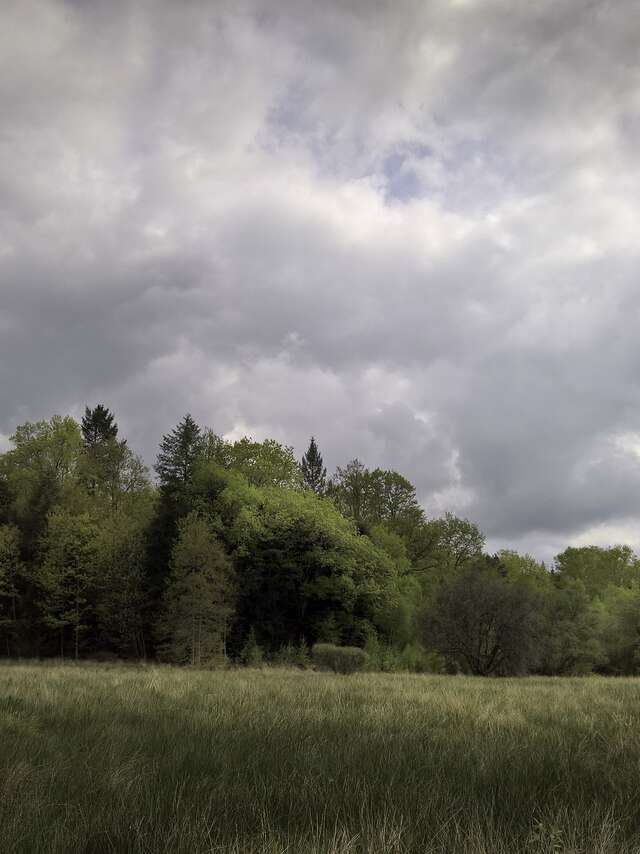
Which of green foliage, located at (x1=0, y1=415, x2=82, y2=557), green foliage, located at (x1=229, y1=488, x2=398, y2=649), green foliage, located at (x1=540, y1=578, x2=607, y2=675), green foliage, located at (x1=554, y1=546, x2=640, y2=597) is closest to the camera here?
green foliage, located at (x1=229, y1=488, x2=398, y2=649)

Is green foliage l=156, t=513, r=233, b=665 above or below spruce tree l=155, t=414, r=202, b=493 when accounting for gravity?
below

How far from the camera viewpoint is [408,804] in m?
3.92

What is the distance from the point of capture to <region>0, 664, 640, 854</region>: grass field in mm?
3252

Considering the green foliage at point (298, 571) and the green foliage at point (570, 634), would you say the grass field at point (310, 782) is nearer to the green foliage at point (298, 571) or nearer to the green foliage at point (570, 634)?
the green foliage at point (298, 571)

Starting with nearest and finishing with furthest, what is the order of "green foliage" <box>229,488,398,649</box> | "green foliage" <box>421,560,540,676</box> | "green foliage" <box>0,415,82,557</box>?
"green foliage" <box>421,560,540,676</box>, "green foliage" <box>229,488,398,649</box>, "green foliage" <box>0,415,82,557</box>

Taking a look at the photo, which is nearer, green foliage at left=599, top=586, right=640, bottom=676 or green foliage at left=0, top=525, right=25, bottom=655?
green foliage at left=0, top=525, right=25, bottom=655

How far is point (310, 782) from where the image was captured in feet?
14.0

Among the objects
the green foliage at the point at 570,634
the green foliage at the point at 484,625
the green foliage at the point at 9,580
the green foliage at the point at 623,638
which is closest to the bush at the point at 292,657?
the green foliage at the point at 484,625

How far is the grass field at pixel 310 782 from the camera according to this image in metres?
3.25

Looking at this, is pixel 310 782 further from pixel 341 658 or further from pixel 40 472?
pixel 40 472

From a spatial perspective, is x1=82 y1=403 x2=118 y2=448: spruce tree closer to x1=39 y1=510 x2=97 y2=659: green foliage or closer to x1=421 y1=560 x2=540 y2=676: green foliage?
x1=39 y1=510 x2=97 y2=659: green foliage

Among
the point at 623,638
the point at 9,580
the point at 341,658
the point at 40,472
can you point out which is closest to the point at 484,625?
the point at 341,658

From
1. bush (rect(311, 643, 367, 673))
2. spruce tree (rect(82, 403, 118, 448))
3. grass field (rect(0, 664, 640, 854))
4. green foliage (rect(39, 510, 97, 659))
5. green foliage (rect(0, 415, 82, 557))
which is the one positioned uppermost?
spruce tree (rect(82, 403, 118, 448))

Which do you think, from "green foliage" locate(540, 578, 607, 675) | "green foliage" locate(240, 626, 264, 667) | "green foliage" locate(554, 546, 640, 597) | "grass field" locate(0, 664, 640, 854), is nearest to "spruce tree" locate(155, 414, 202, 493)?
"green foliage" locate(240, 626, 264, 667)
